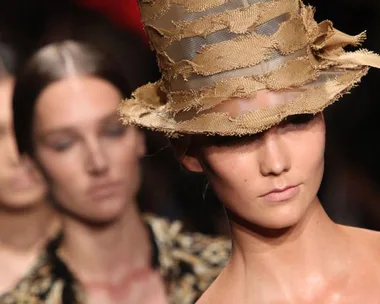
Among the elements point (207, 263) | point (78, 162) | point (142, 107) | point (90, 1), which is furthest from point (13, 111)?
point (142, 107)

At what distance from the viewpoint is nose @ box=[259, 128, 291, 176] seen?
1678 millimetres

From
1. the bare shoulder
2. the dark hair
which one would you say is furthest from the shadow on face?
the dark hair

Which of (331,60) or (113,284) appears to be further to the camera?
(113,284)

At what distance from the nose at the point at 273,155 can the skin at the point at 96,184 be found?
4.04 ft

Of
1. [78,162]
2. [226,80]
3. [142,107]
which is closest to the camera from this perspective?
[226,80]

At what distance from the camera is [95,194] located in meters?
2.86

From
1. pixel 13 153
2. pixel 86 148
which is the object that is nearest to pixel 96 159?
pixel 86 148

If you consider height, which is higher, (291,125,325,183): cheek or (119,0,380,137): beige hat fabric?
(119,0,380,137): beige hat fabric

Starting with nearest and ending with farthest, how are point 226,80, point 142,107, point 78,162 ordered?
point 226,80 → point 142,107 → point 78,162

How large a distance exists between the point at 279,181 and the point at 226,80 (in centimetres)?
24

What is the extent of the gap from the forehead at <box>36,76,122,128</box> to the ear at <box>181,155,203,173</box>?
1024 mm

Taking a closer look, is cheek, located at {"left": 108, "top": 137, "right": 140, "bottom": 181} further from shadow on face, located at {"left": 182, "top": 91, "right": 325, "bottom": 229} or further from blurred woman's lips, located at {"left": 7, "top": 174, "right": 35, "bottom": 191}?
shadow on face, located at {"left": 182, "top": 91, "right": 325, "bottom": 229}

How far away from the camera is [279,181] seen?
5.56 ft

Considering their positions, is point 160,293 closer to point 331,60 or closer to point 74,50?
point 74,50
